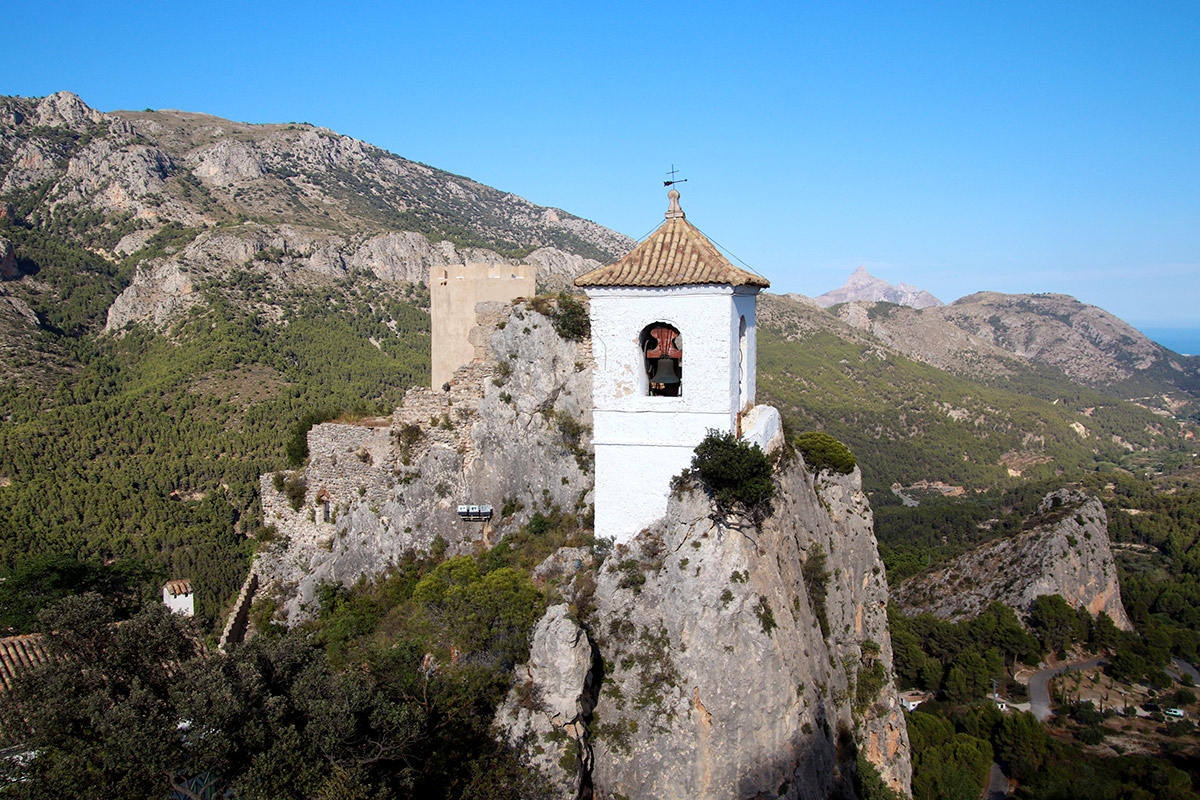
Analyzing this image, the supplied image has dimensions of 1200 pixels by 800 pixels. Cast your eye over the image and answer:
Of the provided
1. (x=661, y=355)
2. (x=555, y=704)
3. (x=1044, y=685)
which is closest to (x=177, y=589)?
(x=555, y=704)

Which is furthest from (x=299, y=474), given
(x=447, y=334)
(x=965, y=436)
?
(x=965, y=436)

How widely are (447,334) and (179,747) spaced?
1379 cm

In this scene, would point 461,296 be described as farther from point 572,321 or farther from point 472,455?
point 472,455

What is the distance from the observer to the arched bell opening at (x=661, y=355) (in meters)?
16.3

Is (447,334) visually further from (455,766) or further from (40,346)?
(40,346)

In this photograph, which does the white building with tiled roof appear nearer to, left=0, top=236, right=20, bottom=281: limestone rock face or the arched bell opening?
the arched bell opening

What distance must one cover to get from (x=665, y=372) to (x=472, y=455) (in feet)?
18.9

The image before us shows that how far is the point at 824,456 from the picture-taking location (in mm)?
22938

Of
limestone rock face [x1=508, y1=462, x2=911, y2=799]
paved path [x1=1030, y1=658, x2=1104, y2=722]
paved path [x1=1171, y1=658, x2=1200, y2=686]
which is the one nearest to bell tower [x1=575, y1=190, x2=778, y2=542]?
limestone rock face [x1=508, y1=462, x2=911, y2=799]

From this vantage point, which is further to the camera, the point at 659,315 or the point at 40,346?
the point at 40,346

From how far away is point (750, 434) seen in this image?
16.6 metres

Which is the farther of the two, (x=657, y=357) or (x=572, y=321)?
(x=572, y=321)

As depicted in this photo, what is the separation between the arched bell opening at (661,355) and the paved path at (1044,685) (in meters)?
47.7

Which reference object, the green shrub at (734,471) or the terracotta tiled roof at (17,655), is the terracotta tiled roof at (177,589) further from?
the green shrub at (734,471)
